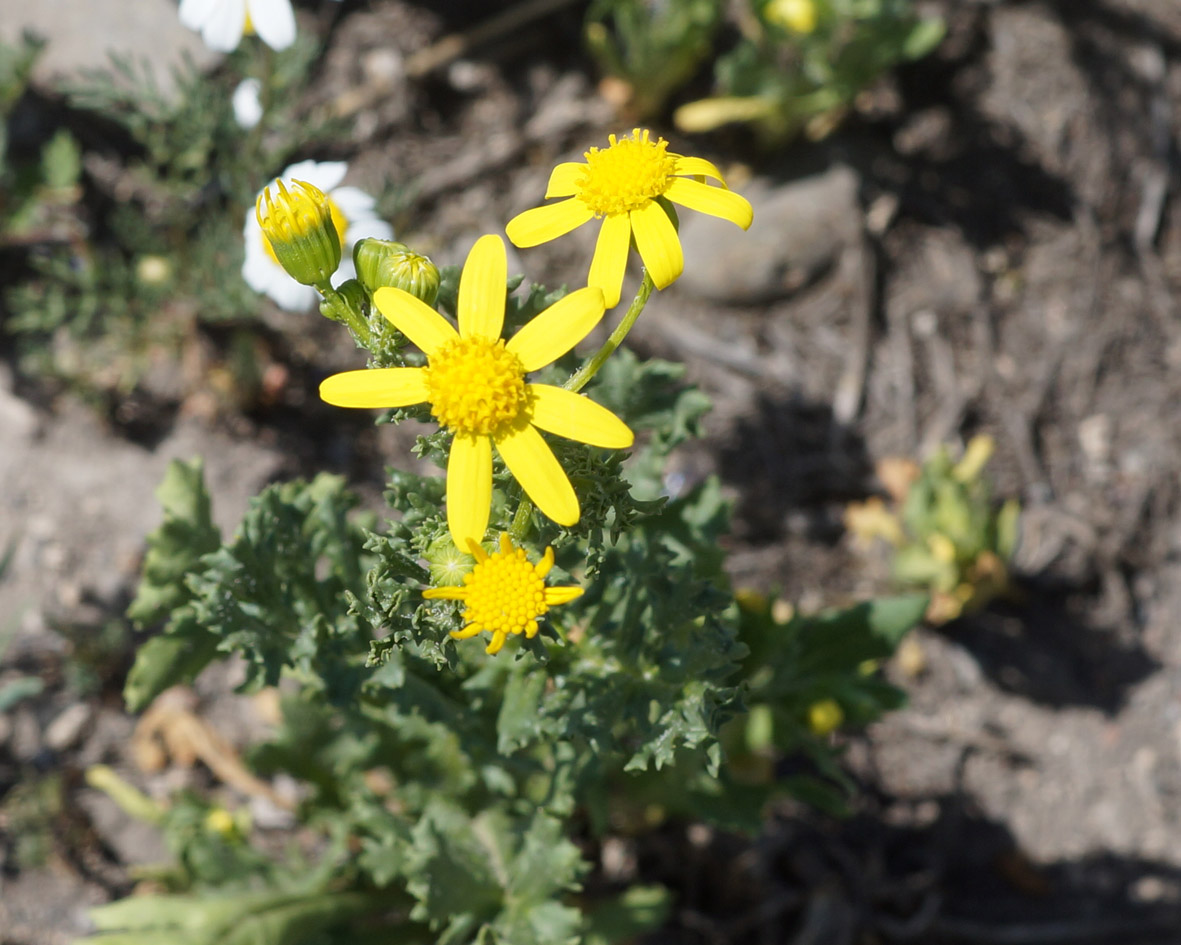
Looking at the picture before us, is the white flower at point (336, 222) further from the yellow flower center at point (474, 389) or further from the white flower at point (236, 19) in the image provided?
the yellow flower center at point (474, 389)

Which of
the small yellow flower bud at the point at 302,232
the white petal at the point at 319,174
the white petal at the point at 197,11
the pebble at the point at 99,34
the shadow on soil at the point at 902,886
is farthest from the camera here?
the pebble at the point at 99,34

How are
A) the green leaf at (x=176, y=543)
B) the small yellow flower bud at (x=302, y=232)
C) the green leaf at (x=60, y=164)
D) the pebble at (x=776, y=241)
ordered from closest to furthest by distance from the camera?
the small yellow flower bud at (x=302, y=232) < the green leaf at (x=176, y=543) < the green leaf at (x=60, y=164) < the pebble at (x=776, y=241)

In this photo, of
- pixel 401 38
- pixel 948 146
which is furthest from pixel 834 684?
pixel 401 38

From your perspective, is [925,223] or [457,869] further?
[925,223]

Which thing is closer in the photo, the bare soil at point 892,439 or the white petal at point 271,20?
the white petal at point 271,20

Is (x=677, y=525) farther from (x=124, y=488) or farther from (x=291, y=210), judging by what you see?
(x=124, y=488)

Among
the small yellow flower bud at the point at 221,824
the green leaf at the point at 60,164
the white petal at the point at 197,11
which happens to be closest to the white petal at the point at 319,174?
the white petal at the point at 197,11

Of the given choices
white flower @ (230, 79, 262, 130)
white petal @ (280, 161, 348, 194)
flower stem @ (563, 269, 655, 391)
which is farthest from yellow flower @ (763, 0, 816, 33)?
flower stem @ (563, 269, 655, 391)

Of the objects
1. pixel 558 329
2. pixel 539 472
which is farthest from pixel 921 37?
pixel 539 472
